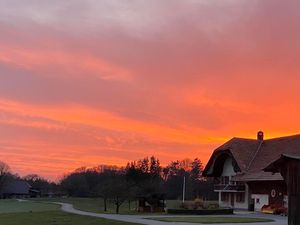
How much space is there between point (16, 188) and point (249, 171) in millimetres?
115225

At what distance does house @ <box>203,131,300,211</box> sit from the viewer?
58406 millimetres

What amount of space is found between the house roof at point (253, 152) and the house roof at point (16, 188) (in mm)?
104513

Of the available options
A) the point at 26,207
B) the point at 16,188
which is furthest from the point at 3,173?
the point at 26,207

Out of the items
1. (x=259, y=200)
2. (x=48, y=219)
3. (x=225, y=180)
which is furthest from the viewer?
(x=225, y=180)

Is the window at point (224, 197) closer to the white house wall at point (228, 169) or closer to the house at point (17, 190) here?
the white house wall at point (228, 169)

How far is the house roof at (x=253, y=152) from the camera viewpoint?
6256 centimetres

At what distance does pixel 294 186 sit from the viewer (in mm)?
21516

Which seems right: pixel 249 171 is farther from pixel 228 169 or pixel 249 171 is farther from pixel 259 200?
pixel 228 169

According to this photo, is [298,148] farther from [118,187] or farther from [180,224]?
[180,224]

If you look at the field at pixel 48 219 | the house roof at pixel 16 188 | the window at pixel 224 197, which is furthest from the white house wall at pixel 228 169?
the house roof at pixel 16 188

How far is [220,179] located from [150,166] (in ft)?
233

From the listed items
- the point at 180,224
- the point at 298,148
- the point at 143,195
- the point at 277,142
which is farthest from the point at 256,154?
the point at 180,224

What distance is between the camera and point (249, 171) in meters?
64.5

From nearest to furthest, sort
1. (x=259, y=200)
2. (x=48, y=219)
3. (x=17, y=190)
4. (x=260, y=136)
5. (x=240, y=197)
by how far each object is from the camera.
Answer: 1. (x=48, y=219)
2. (x=259, y=200)
3. (x=240, y=197)
4. (x=260, y=136)
5. (x=17, y=190)
